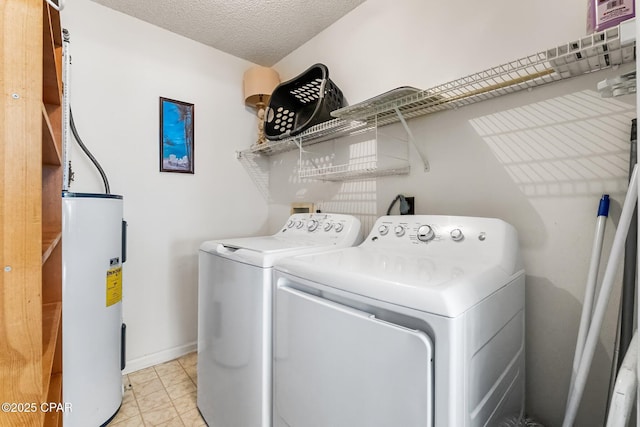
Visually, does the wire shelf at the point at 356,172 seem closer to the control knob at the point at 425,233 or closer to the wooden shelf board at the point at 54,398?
the control knob at the point at 425,233

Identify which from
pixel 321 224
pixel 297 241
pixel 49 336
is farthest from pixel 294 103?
pixel 49 336

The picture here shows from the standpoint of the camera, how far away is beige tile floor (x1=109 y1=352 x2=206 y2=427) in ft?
5.24

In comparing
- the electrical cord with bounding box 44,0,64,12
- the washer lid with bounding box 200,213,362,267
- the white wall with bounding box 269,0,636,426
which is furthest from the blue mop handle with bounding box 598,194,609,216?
the electrical cord with bounding box 44,0,64,12

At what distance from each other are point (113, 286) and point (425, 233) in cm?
165

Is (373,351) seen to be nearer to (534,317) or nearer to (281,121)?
(534,317)

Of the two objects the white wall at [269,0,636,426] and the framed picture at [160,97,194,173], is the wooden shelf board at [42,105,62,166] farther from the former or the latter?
the white wall at [269,0,636,426]

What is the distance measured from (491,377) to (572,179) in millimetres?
821

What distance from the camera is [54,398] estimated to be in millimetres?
982

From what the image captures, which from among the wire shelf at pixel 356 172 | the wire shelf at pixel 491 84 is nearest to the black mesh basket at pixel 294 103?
the wire shelf at pixel 491 84

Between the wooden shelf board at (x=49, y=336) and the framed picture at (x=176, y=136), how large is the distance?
4.21ft

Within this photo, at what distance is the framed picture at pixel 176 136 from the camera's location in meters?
2.21

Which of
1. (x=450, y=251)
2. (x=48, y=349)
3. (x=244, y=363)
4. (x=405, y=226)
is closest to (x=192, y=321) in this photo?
(x=244, y=363)

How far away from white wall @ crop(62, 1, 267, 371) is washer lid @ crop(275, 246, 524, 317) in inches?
58.6

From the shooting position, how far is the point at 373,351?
0.79m
